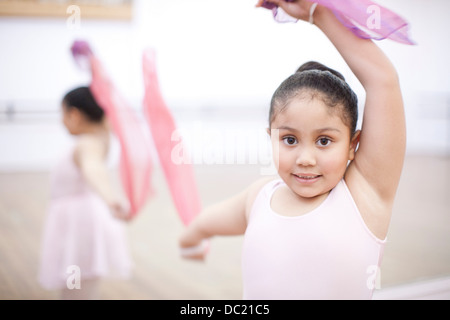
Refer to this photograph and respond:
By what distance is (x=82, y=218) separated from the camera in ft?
4.76

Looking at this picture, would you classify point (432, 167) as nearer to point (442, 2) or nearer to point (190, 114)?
point (190, 114)

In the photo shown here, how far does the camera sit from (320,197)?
0.59 meters

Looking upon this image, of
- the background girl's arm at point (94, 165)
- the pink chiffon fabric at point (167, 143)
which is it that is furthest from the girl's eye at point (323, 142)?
the background girl's arm at point (94, 165)

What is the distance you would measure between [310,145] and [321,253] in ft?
0.42

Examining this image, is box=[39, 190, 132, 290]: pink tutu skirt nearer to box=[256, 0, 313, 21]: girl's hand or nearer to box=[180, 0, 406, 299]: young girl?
box=[180, 0, 406, 299]: young girl

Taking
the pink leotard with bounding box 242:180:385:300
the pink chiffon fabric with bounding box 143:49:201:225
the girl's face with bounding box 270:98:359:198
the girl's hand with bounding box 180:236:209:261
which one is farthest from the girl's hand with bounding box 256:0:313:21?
the pink chiffon fabric with bounding box 143:49:201:225

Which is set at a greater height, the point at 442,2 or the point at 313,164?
the point at 442,2

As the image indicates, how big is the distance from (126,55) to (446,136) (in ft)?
9.46

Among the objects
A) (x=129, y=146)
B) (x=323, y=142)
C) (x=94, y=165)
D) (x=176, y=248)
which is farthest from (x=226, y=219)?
(x=176, y=248)

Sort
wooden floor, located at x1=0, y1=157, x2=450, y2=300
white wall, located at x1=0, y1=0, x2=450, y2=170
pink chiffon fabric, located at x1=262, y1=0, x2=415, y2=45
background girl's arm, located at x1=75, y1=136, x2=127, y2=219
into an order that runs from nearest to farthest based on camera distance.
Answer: pink chiffon fabric, located at x1=262, y1=0, x2=415, y2=45 < background girl's arm, located at x1=75, y1=136, x2=127, y2=219 < wooden floor, located at x1=0, y1=157, x2=450, y2=300 < white wall, located at x1=0, y1=0, x2=450, y2=170

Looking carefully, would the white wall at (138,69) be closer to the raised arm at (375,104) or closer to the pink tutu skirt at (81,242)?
the pink tutu skirt at (81,242)

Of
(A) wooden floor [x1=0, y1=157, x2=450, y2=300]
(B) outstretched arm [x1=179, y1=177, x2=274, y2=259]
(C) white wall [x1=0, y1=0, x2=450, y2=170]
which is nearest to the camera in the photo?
(B) outstretched arm [x1=179, y1=177, x2=274, y2=259]

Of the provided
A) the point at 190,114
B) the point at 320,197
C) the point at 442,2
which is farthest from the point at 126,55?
the point at 320,197

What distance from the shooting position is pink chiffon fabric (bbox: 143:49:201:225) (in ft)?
3.23
